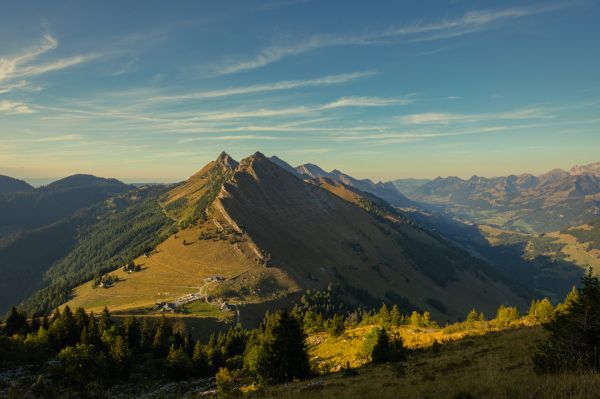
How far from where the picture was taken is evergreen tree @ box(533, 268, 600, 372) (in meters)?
19.0

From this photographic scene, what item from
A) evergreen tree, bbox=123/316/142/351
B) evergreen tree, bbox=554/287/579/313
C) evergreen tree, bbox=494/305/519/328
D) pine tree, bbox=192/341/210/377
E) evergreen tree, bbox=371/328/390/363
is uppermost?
evergreen tree, bbox=554/287/579/313

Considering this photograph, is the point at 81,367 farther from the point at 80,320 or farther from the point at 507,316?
the point at 507,316

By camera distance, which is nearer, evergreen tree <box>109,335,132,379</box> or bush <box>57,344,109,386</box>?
bush <box>57,344,109,386</box>

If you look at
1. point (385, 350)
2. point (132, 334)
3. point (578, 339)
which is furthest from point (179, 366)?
point (578, 339)

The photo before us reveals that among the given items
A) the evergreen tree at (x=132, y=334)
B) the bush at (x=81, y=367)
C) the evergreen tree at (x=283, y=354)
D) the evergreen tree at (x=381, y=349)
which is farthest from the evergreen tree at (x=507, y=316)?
the evergreen tree at (x=132, y=334)

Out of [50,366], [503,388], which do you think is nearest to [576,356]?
[503,388]

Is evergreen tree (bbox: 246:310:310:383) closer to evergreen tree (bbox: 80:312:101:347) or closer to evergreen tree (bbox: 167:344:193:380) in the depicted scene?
evergreen tree (bbox: 167:344:193:380)

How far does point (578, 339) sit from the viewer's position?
20.5m

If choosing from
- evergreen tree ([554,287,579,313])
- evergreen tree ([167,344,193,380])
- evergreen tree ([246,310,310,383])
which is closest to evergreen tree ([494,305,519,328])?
evergreen tree ([554,287,579,313])

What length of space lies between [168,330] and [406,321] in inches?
2769

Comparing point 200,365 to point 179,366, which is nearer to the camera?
point 179,366

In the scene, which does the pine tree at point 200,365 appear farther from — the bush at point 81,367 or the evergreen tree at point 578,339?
the evergreen tree at point 578,339

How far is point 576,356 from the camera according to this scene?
19.6 m

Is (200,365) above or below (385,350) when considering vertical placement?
below
